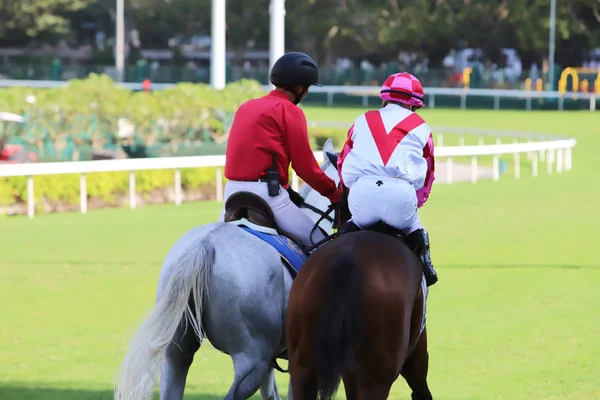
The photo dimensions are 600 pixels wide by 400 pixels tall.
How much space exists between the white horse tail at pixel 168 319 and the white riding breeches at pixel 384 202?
72 centimetres

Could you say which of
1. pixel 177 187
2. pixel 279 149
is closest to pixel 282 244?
pixel 279 149

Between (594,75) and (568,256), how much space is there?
34006mm

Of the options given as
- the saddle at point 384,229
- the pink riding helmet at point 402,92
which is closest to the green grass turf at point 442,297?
the saddle at point 384,229

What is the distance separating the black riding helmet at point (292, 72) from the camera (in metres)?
5.71

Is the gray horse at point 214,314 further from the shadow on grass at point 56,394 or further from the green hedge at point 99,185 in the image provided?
the green hedge at point 99,185

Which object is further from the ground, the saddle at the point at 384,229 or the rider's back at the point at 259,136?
the rider's back at the point at 259,136

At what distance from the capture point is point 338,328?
14.8ft

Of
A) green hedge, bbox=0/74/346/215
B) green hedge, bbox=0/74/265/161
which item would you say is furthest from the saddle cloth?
green hedge, bbox=0/74/265/161

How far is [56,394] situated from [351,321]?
9.08ft

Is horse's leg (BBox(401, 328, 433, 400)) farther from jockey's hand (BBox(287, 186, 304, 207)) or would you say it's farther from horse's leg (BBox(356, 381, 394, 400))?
jockey's hand (BBox(287, 186, 304, 207))

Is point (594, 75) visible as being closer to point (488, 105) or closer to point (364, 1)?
point (488, 105)

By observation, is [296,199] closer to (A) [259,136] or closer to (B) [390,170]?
(A) [259,136]

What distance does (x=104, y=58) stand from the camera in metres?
62.8

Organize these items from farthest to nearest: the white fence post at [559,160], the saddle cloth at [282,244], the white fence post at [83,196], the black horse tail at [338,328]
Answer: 1. the white fence post at [559,160]
2. the white fence post at [83,196]
3. the saddle cloth at [282,244]
4. the black horse tail at [338,328]
